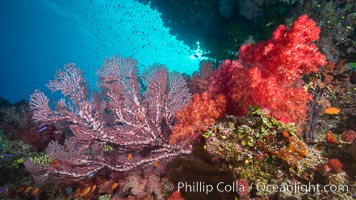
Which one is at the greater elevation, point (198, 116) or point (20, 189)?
point (198, 116)

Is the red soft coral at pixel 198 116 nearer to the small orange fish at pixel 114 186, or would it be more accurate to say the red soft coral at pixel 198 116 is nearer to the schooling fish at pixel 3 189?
the small orange fish at pixel 114 186

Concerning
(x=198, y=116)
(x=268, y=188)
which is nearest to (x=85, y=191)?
(x=198, y=116)

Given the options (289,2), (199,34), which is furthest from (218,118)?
(199,34)

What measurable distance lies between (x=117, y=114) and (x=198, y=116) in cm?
189

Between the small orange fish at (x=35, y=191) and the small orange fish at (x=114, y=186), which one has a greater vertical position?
the small orange fish at (x=114, y=186)

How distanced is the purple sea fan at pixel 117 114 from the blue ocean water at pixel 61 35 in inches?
2276

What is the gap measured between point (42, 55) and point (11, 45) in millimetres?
13196

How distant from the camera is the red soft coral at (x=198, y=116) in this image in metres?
3.80

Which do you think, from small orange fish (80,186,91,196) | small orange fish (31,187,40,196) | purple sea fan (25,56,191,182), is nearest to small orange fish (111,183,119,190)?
purple sea fan (25,56,191,182)

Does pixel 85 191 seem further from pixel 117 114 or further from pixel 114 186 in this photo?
pixel 117 114

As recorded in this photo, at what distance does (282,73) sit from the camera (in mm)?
3656

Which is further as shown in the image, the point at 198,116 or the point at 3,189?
the point at 3,189

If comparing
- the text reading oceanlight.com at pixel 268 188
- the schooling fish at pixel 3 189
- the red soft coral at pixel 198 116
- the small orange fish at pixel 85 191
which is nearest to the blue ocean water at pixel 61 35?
the schooling fish at pixel 3 189

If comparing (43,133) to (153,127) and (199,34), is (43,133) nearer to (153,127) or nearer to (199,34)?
(153,127)
